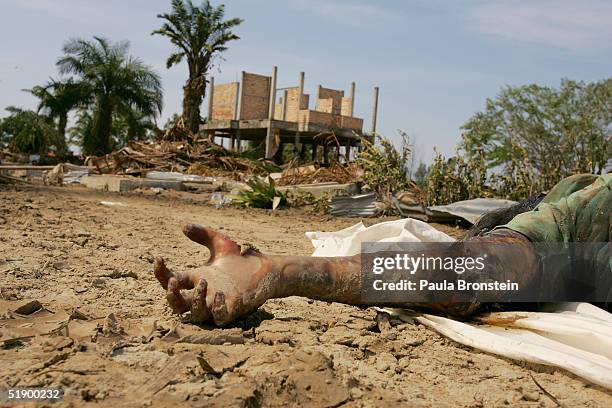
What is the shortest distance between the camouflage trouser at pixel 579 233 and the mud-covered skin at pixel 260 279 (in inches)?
3.6

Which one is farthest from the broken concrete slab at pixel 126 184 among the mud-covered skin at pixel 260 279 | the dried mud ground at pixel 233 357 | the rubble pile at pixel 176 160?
the mud-covered skin at pixel 260 279

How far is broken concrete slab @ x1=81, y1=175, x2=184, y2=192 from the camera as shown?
979 cm

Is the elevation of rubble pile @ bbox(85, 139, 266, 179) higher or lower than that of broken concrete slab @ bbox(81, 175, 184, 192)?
higher

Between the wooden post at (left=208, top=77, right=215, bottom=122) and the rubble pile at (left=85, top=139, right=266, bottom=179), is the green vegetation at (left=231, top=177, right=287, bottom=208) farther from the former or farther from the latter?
the wooden post at (left=208, top=77, right=215, bottom=122)

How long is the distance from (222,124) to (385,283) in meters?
17.5

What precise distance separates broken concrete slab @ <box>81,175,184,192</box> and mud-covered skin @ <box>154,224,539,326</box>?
8.36m

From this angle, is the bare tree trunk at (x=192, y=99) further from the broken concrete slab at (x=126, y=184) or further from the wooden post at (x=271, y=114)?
the broken concrete slab at (x=126, y=184)

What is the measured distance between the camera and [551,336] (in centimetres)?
187

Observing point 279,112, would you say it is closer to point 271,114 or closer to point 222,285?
point 271,114

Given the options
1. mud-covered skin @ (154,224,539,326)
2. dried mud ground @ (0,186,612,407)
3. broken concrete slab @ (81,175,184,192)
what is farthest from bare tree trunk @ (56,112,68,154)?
mud-covered skin @ (154,224,539,326)

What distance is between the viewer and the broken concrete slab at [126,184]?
9789mm

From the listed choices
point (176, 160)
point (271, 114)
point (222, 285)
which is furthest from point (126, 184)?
point (222, 285)

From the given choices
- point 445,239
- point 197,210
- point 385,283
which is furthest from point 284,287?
point 197,210

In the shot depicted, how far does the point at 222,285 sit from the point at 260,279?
0.11m
